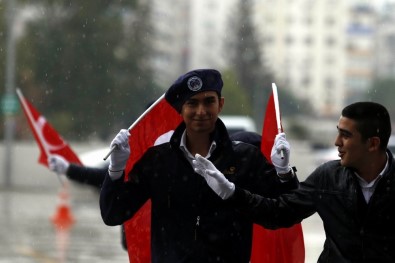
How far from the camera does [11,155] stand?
33031 mm

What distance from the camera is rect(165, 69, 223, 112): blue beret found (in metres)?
5.04

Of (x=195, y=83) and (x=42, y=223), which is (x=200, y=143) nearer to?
(x=195, y=83)

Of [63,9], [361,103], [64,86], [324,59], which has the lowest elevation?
[324,59]

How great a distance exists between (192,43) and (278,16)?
29389mm

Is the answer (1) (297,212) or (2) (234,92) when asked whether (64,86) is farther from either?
(1) (297,212)

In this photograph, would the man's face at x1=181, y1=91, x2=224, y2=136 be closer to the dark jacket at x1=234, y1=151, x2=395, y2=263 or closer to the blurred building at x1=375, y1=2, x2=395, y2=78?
the dark jacket at x1=234, y1=151, x2=395, y2=263

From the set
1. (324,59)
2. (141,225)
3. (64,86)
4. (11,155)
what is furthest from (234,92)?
(324,59)

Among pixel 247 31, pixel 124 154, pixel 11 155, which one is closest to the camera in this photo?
pixel 124 154

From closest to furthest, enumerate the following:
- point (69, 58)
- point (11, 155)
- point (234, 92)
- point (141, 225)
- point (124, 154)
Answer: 1. point (124, 154)
2. point (141, 225)
3. point (11, 155)
4. point (69, 58)
5. point (234, 92)

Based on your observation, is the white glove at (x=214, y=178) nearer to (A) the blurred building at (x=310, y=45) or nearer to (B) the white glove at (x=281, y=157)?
(B) the white glove at (x=281, y=157)

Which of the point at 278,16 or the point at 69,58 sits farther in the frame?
the point at 278,16

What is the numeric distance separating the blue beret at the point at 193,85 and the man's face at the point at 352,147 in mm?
687

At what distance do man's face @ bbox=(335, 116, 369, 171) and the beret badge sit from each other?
0.71 meters

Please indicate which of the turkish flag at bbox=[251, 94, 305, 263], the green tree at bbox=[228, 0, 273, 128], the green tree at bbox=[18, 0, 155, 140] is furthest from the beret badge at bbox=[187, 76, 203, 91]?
the green tree at bbox=[228, 0, 273, 128]
